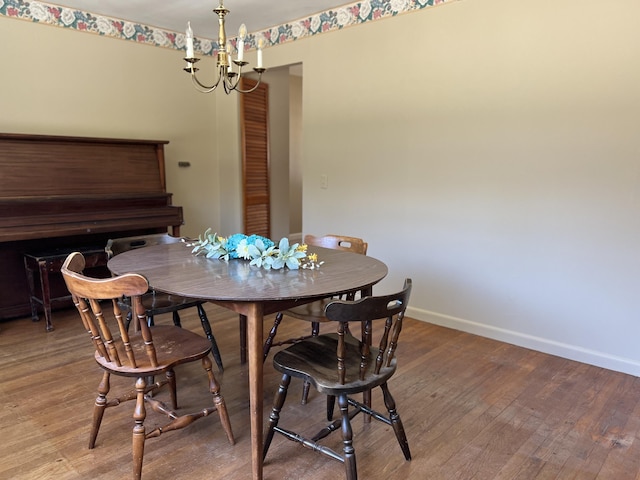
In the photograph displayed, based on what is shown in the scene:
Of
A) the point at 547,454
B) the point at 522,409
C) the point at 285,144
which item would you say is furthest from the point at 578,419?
the point at 285,144

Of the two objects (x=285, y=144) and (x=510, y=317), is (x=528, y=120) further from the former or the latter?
(x=285, y=144)

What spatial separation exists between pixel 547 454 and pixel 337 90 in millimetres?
3031

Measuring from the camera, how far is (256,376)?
1603mm

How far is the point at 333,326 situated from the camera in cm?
330

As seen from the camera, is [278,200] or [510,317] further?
[278,200]

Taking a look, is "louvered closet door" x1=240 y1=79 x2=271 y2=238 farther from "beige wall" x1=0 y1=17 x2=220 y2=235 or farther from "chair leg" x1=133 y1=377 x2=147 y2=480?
"chair leg" x1=133 y1=377 x2=147 y2=480

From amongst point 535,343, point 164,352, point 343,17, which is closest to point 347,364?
point 164,352

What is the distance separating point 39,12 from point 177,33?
1173 millimetres

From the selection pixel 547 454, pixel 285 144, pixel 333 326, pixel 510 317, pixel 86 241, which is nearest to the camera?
pixel 547 454

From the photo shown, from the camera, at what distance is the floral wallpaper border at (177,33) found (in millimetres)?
3324

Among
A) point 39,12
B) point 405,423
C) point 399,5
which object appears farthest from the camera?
point 39,12

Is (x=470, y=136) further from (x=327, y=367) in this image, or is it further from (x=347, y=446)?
(x=347, y=446)

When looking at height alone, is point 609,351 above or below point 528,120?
below

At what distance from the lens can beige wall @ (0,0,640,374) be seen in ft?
8.41
